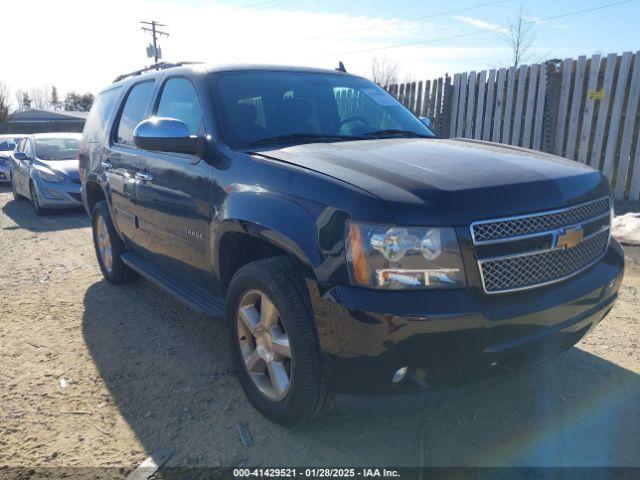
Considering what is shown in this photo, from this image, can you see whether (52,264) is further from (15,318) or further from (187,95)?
(187,95)

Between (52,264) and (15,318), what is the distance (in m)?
1.83

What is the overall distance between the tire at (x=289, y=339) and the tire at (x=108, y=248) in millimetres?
2494

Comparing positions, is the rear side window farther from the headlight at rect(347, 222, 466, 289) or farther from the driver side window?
the driver side window

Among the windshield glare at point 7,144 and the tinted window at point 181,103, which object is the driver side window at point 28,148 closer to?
the windshield glare at point 7,144

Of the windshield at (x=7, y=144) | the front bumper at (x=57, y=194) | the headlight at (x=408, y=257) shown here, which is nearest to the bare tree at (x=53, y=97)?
the windshield at (x=7, y=144)

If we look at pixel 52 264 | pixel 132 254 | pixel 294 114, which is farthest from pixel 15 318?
pixel 294 114

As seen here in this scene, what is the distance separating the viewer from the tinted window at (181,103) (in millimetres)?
3303

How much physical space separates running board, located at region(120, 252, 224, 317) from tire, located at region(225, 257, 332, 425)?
1.40ft

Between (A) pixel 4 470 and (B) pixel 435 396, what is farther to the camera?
(A) pixel 4 470

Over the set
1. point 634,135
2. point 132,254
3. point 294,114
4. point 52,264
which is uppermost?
point 294,114

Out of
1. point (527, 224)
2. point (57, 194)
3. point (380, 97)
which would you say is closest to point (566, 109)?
point (380, 97)

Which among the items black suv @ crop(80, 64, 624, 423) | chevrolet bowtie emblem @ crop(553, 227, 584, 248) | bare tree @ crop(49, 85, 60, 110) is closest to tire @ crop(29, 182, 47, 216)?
black suv @ crop(80, 64, 624, 423)

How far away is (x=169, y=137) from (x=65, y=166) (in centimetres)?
765

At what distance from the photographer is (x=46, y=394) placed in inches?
121
